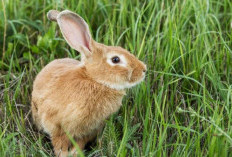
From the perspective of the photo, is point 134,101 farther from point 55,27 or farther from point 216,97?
point 55,27

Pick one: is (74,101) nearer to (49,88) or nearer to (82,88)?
(82,88)

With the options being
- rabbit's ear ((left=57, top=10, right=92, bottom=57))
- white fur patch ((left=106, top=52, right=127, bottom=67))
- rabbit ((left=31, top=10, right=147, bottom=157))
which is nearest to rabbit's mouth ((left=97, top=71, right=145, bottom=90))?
rabbit ((left=31, top=10, right=147, bottom=157))

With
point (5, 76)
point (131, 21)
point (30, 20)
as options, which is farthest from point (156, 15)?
point (5, 76)

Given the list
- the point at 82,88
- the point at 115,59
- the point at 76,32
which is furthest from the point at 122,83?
the point at 76,32

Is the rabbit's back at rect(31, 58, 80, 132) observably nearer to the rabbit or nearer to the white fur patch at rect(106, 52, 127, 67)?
the rabbit

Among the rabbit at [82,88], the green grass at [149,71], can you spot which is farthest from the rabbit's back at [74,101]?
the green grass at [149,71]

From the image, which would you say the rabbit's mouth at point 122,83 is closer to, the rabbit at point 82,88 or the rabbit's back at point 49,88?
the rabbit at point 82,88
